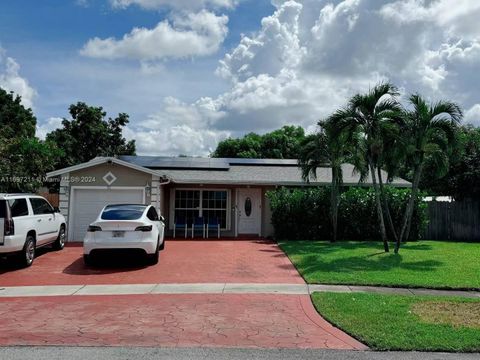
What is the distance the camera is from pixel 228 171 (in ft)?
73.9

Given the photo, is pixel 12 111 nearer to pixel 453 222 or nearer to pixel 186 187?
pixel 186 187

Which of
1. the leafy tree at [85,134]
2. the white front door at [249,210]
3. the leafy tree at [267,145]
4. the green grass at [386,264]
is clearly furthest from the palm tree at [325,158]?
the leafy tree at [267,145]

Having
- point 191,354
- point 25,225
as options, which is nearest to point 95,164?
point 25,225

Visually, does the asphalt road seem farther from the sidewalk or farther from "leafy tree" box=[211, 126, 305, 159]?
"leafy tree" box=[211, 126, 305, 159]

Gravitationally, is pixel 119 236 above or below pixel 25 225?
below

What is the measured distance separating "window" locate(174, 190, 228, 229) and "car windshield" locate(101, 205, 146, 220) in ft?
25.4

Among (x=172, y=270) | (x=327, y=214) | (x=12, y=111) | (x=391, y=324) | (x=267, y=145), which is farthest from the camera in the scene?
(x=267, y=145)

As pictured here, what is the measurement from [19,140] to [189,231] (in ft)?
25.0

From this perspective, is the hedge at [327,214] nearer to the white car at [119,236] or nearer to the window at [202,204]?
the window at [202,204]

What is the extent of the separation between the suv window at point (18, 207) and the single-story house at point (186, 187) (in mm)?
5629

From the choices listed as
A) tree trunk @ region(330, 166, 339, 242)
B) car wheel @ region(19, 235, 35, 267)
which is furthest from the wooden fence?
car wheel @ region(19, 235, 35, 267)

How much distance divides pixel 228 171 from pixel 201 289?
517 inches

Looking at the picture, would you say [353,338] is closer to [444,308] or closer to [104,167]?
[444,308]

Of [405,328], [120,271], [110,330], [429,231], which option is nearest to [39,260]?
[120,271]
